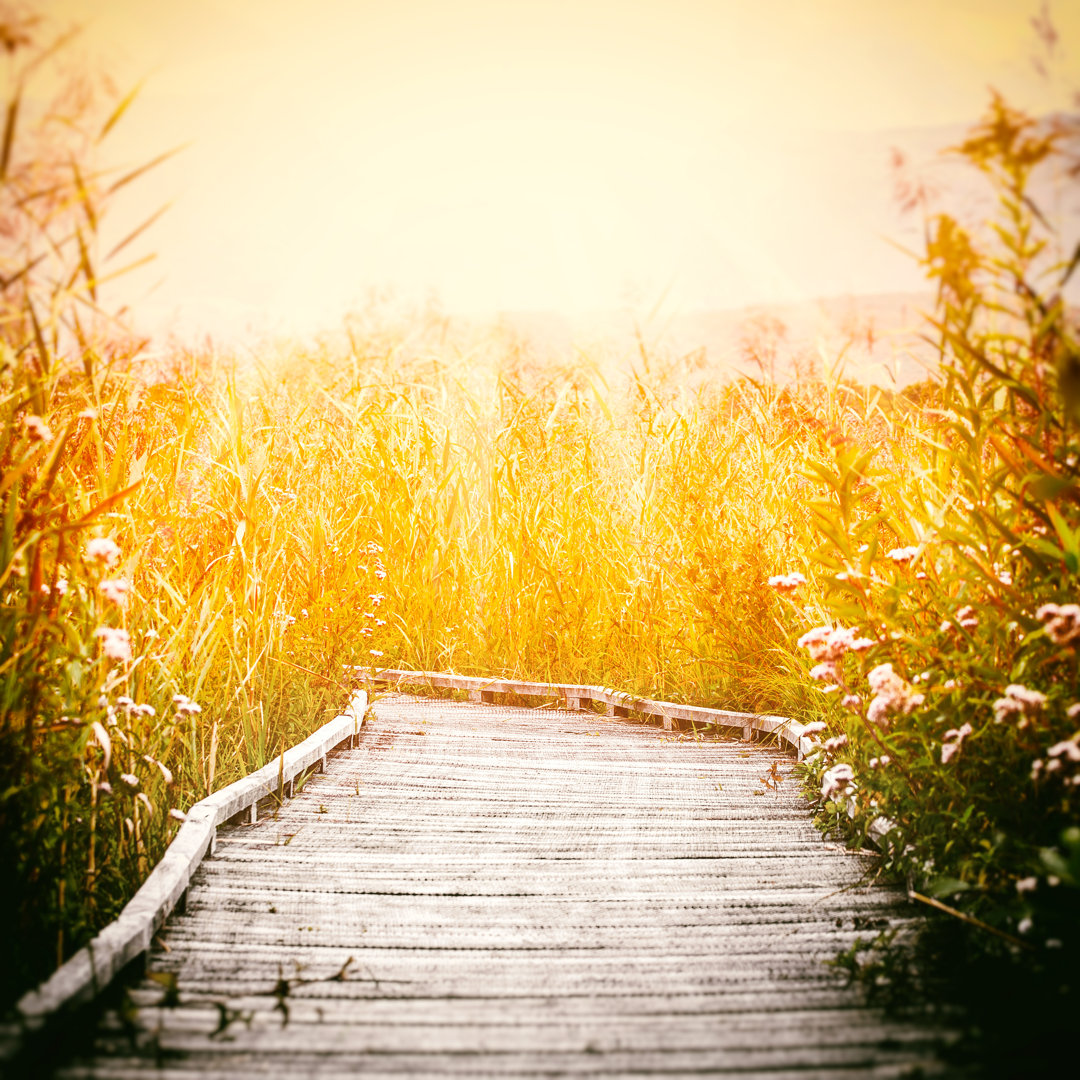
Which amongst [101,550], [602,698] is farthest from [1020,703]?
[602,698]

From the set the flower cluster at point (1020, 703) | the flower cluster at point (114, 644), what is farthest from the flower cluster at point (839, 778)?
the flower cluster at point (114, 644)

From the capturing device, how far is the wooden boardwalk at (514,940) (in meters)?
1.59

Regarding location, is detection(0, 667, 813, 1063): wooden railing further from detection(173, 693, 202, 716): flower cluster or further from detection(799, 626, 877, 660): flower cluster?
detection(799, 626, 877, 660): flower cluster

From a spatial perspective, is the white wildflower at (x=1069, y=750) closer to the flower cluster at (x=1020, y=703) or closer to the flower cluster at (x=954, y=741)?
the flower cluster at (x=1020, y=703)

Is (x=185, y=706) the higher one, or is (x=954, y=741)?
(x=185, y=706)

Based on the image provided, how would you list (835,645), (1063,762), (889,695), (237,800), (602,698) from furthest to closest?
(602,698) → (237,800) → (835,645) → (889,695) → (1063,762)

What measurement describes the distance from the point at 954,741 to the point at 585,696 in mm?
2965

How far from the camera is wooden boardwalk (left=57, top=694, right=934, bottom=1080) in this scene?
1.59 meters

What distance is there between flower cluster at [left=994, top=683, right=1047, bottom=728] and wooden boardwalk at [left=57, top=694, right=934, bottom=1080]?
0.65 m

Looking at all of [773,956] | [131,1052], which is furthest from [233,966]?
[773,956]

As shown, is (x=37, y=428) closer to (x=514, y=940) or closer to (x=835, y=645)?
(x=514, y=940)

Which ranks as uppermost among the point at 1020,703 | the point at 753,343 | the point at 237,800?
A: the point at 753,343

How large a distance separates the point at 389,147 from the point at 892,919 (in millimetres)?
4717

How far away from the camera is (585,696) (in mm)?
4906
